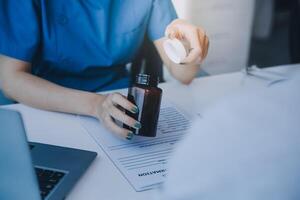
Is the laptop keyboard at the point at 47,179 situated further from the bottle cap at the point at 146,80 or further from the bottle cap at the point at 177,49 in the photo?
the bottle cap at the point at 177,49

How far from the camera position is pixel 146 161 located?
72 cm

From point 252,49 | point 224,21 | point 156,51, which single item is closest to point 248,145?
point 156,51

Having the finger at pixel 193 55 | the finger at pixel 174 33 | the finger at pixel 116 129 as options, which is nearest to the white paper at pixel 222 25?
the finger at pixel 174 33

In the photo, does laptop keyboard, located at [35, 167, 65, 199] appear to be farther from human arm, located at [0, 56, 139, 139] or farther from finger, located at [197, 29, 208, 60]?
finger, located at [197, 29, 208, 60]

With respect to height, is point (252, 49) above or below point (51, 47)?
below

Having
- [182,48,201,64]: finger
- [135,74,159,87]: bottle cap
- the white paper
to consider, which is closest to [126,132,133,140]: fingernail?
[135,74,159,87]: bottle cap

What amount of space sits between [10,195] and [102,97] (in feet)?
1.26

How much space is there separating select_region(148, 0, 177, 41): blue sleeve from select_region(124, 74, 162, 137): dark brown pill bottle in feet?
1.41

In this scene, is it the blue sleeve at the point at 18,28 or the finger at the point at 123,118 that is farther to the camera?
the blue sleeve at the point at 18,28

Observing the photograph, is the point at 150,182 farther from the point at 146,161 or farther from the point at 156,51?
the point at 156,51

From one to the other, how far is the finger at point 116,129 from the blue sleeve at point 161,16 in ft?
1.35

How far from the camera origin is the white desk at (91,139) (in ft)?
2.09

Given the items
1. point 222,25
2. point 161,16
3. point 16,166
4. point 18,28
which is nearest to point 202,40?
point 161,16

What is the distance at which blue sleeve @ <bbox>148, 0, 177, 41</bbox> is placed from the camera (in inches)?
43.5
